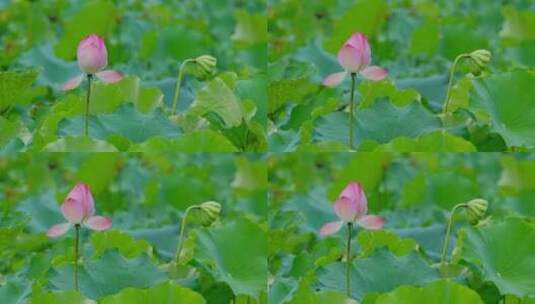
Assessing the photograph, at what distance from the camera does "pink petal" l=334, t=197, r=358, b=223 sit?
285cm

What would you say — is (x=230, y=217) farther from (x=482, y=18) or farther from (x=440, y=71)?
(x=482, y=18)

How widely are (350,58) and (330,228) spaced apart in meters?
0.35

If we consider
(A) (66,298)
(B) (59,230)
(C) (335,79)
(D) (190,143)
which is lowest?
(A) (66,298)

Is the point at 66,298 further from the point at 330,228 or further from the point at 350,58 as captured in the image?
the point at 350,58

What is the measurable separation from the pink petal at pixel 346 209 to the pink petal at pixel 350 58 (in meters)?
0.30

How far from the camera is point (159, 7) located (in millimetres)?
3846

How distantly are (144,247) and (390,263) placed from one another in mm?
509

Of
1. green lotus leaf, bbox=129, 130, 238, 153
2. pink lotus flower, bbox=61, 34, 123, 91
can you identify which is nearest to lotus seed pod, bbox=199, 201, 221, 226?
green lotus leaf, bbox=129, 130, 238, 153

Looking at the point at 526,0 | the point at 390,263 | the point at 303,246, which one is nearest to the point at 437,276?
the point at 390,263

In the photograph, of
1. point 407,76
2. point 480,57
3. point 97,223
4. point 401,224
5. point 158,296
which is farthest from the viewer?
point 407,76

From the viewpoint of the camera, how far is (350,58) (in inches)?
118

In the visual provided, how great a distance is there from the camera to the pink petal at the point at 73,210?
2.82 metres

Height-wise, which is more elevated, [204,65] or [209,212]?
[204,65]

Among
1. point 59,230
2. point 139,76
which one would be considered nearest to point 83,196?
point 59,230
